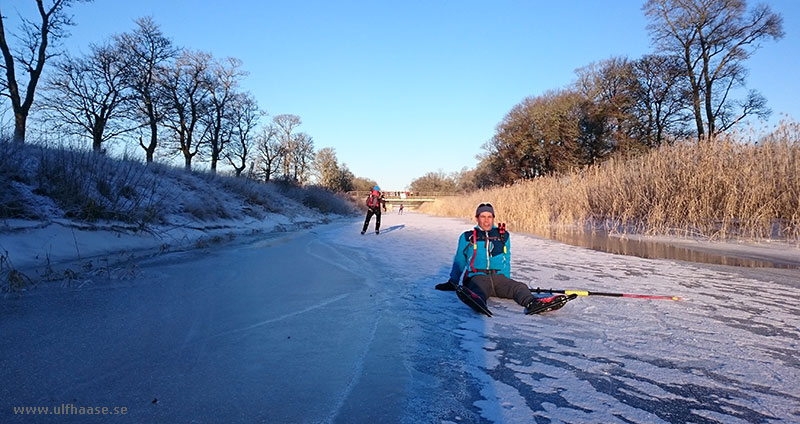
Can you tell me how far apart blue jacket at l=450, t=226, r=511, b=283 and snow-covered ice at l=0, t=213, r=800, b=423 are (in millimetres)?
377

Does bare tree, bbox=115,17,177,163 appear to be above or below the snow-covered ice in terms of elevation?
above

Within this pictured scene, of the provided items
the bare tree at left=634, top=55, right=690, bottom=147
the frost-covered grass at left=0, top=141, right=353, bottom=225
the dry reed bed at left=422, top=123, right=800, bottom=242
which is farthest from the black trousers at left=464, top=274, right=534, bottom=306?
the bare tree at left=634, top=55, right=690, bottom=147

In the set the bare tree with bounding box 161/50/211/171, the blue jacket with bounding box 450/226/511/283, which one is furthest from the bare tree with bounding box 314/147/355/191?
the blue jacket with bounding box 450/226/511/283

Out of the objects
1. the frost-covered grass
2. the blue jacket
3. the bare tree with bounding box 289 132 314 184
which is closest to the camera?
the blue jacket

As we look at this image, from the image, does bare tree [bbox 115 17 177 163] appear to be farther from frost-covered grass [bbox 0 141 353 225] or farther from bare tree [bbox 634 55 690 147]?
bare tree [bbox 634 55 690 147]

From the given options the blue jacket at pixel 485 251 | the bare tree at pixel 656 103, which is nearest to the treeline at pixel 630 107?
the bare tree at pixel 656 103

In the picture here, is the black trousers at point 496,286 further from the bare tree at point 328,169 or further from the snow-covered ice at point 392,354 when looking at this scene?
the bare tree at point 328,169

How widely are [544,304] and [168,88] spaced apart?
28.6 m

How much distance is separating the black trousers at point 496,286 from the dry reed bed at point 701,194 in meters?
6.24

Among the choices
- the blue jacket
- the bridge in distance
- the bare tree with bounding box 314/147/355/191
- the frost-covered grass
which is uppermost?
the bare tree with bounding box 314/147/355/191

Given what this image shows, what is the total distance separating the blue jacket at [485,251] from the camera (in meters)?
3.57

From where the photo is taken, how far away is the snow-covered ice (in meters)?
1.50

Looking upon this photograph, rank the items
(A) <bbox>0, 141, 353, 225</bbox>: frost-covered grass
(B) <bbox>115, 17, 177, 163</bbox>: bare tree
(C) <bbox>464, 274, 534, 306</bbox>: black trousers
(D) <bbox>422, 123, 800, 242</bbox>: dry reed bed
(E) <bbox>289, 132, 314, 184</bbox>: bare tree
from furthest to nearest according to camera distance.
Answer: (E) <bbox>289, 132, 314, 184</bbox>: bare tree → (B) <bbox>115, 17, 177, 163</bbox>: bare tree → (D) <bbox>422, 123, 800, 242</bbox>: dry reed bed → (A) <bbox>0, 141, 353, 225</bbox>: frost-covered grass → (C) <bbox>464, 274, 534, 306</bbox>: black trousers

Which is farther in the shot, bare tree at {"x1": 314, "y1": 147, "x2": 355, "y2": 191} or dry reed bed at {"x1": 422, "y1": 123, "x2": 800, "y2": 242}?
bare tree at {"x1": 314, "y1": 147, "x2": 355, "y2": 191}
